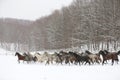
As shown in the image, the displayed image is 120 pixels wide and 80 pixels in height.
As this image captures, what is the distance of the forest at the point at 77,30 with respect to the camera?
53.0 ft

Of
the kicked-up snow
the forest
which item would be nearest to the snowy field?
the kicked-up snow

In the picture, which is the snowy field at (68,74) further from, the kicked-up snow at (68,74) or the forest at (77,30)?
the forest at (77,30)

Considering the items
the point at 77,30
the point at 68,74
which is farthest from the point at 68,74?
the point at 77,30

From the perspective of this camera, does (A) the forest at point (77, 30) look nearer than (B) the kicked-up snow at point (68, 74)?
No

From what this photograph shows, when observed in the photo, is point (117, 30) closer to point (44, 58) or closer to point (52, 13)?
point (44, 58)

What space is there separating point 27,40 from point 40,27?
9.85 feet

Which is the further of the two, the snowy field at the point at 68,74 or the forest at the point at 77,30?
the forest at the point at 77,30

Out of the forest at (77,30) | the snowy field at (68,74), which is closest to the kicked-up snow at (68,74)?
the snowy field at (68,74)

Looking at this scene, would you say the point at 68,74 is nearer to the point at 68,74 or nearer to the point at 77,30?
the point at 68,74

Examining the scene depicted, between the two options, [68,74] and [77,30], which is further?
[77,30]

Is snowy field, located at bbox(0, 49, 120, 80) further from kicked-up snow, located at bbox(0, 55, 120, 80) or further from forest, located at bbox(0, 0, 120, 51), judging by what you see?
forest, located at bbox(0, 0, 120, 51)

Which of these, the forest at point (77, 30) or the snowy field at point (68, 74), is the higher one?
the forest at point (77, 30)

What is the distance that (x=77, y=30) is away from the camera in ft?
69.8

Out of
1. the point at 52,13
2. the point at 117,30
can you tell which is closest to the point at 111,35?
the point at 117,30
